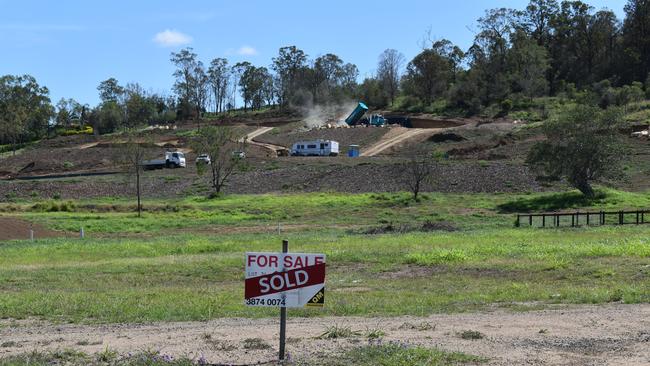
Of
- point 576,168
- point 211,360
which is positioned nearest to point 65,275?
point 211,360

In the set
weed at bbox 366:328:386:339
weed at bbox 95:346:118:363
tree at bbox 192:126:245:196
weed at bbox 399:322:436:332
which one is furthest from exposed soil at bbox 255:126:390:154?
weed at bbox 95:346:118:363

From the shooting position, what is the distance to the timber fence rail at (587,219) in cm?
3853

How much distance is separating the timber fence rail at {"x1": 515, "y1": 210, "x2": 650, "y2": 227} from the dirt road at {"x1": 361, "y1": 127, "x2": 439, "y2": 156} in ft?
147

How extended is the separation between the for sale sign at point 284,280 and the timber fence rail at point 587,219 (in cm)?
3136

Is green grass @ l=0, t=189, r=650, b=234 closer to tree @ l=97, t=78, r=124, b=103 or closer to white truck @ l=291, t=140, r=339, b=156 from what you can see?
white truck @ l=291, t=140, r=339, b=156

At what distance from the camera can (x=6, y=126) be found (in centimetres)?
12694

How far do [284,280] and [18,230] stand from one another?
33.4 m

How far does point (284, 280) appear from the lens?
8.81 metres

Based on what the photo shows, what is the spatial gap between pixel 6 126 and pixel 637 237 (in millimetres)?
118001

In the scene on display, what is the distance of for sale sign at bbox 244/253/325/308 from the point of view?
28.8ft

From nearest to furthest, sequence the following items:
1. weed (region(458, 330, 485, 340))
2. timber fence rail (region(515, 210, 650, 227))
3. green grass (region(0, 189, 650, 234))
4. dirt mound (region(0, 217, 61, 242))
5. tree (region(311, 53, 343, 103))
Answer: weed (region(458, 330, 485, 340)) < dirt mound (region(0, 217, 61, 242)) < timber fence rail (region(515, 210, 650, 227)) < green grass (region(0, 189, 650, 234)) < tree (region(311, 53, 343, 103))

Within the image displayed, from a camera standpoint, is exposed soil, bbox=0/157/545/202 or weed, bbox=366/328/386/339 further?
exposed soil, bbox=0/157/545/202

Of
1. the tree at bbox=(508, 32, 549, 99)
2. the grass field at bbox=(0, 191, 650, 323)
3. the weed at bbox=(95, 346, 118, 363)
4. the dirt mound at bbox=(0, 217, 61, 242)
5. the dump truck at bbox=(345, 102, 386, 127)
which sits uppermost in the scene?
the tree at bbox=(508, 32, 549, 99)

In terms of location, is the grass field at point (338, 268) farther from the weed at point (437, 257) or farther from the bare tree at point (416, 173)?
the bare tree at point (416, 173)
